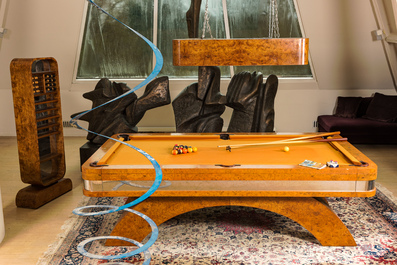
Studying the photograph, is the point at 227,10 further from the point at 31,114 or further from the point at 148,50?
the point at 31,114

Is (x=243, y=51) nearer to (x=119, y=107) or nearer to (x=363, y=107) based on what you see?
(x=119, y=107)

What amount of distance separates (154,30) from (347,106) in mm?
3104

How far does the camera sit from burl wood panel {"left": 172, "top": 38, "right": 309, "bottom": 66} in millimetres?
3201

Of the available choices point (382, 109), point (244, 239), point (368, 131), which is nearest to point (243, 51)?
point (244, 239)

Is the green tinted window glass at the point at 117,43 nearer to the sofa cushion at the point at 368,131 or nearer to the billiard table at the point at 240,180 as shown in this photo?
the sofa cushion at the point at 368,131

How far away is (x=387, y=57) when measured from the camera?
639 cm

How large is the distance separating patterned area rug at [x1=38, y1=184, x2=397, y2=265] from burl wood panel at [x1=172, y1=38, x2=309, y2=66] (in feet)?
4.08

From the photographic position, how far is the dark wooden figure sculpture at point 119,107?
4.96m

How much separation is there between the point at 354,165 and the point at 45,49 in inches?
200

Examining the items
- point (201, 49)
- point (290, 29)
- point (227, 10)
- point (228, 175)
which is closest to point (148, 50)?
point (227, 10)

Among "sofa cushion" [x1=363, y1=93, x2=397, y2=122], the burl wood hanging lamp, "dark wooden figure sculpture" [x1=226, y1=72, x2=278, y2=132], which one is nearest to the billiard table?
the burl wood hanging lamp

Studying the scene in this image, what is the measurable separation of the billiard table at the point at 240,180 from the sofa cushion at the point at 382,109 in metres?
2.96

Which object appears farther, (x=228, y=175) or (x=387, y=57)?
(x=387, y=57)

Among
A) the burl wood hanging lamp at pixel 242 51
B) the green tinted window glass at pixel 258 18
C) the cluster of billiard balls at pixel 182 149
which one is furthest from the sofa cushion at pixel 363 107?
the cluster of billiard balls at pixel 182 149
